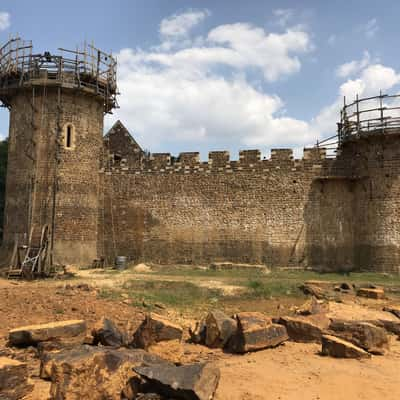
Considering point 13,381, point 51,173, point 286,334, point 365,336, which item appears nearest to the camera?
point 13,381

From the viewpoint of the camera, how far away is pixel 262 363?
253 inches

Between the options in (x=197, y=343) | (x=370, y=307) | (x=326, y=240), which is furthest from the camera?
(x=326, y=240)

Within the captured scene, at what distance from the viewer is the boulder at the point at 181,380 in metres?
4.56

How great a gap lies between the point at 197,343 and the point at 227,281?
6827 mm

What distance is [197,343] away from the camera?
7.49 metres

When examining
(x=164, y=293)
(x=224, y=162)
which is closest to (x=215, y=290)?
(x=164, y=293)

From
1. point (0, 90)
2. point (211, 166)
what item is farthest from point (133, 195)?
point (0, 90)

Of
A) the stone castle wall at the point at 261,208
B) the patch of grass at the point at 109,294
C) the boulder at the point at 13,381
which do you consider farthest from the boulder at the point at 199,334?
the stone castle wall at the point at 261,208

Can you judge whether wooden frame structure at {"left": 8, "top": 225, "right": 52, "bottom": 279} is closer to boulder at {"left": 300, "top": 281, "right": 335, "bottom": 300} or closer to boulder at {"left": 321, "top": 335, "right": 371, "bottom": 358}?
boulder at {"left": 300, "top": 281, "right": 335, "bottom": 300}

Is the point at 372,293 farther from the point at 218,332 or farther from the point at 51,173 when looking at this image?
the point at 51,173

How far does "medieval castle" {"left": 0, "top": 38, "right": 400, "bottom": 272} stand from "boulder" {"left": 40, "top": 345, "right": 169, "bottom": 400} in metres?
13.0

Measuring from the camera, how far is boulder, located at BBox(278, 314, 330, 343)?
7672 mm

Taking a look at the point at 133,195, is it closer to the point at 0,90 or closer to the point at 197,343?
the point at 0,90

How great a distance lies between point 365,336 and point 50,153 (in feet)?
48.2
